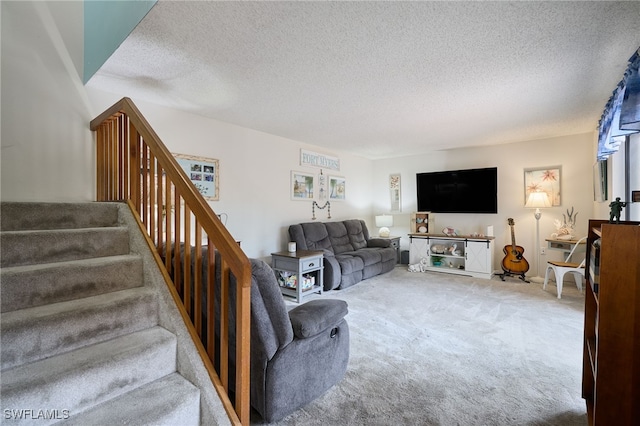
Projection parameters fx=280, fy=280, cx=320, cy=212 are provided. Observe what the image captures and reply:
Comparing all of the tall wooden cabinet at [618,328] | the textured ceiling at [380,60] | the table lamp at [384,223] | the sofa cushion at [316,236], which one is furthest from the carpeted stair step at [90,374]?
the table lamp at [384,223]

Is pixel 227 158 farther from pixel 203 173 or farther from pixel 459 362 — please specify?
pixel 459 362

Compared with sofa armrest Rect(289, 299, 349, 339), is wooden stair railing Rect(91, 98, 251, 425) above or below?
above

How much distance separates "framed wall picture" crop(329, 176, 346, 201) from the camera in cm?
567

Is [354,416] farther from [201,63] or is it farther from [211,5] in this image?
[201,63]

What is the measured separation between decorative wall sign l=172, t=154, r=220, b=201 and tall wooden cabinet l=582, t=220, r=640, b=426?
367cm

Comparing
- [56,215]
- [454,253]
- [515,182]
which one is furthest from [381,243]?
[56,215]

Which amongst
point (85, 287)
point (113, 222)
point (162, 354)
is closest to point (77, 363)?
point (162, 354)

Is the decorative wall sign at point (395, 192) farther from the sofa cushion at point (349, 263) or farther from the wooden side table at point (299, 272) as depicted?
the wooden side table at point (299, 272)

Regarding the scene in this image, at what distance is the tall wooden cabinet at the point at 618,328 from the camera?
1197mm

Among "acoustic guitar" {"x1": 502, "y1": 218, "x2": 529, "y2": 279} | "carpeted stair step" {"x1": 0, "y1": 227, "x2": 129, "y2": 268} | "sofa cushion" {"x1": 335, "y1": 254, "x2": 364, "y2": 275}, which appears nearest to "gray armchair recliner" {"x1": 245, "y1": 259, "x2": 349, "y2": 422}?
"carpeted stair step" {"x1": 0, "y1": 227, "x2": 129, "y2": 268}

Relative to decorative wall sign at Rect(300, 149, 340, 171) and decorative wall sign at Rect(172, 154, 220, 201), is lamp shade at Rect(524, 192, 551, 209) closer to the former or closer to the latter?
decorative wall sign at Rect(300, 149, 340, 171)

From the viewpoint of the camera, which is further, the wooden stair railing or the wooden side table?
the wooden side table

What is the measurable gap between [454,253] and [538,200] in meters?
1.58

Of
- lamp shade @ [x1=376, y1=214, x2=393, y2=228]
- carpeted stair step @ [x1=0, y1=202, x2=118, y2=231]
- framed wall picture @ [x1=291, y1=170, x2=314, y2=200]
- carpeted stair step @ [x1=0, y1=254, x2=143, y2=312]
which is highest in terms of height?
framed wall picture @ [x1=291, y1=170, x2=314, y2=200]
